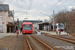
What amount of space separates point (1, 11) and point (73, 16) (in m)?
25.9

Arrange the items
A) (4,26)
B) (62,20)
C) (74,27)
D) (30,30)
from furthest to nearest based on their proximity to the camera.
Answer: (62,20)
(4,26)
(74,27)
(30,30)

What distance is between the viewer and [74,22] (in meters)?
48.1

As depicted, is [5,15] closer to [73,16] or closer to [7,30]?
[7,30]

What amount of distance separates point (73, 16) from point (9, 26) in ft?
76.6

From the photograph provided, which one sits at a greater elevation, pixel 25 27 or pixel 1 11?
pixel 1 11

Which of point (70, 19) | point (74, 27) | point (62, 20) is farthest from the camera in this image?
point (62, 20)

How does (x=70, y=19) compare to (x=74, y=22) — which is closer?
(x=74, y=22)

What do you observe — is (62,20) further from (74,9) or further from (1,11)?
A: (1,11)

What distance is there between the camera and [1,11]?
4816cm

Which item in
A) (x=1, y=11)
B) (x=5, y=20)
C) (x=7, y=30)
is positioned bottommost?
(x=7, y=30)

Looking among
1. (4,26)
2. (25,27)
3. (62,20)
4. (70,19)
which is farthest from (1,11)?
(62,20)

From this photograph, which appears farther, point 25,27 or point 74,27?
point 74,27

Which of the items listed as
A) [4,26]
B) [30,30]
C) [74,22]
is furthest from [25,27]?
[74,22]

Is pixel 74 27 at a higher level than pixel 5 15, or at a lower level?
lower
